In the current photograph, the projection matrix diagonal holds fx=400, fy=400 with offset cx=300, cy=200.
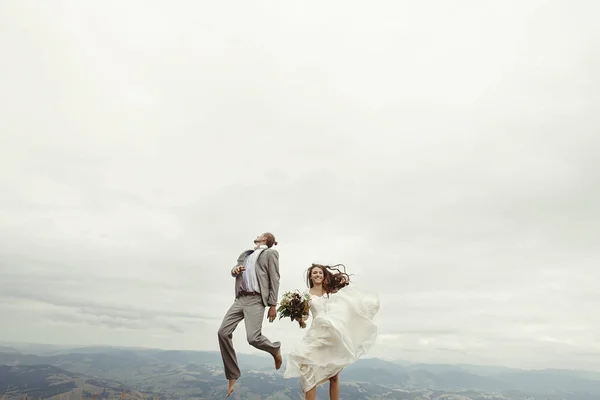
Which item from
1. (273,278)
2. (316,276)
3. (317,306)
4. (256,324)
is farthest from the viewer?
(316,276)

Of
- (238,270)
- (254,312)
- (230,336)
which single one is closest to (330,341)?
(254,312)

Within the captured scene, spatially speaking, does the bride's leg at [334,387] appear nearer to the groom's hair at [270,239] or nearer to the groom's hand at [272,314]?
the groom's hand at [272,314]

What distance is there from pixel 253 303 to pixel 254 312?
0.21m

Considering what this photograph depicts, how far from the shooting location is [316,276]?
10188 mm

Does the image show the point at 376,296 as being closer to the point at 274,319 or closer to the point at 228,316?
the point at 274,319

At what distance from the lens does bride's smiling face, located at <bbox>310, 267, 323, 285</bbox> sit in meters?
10.2

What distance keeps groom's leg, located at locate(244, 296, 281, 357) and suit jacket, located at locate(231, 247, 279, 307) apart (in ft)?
0.64

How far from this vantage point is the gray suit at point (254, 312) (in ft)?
29.4

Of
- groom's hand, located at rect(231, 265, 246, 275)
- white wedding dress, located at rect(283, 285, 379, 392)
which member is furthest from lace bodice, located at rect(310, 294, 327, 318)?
groom's hand, located at rect(231, 265, 246, 275)

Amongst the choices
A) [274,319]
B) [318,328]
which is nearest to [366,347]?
[318,328]

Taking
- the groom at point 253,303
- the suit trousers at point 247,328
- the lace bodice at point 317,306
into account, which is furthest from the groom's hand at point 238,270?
the lace bodice at point 317,306

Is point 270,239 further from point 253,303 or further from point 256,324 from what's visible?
point 256,324

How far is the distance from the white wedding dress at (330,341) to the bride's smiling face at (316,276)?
578mm

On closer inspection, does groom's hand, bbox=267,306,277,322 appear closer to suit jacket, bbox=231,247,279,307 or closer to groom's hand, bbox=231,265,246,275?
suit jacket, bbox=231,247,279,307
